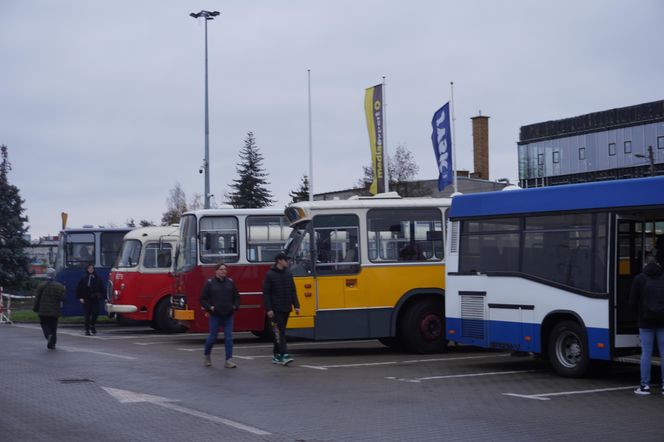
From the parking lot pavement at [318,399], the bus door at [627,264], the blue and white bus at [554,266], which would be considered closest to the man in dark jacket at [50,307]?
the parking lot pavement at [318,399]

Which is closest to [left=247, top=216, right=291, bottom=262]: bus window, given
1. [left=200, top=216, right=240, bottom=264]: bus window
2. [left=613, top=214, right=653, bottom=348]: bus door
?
[left=200, top=216, right=240, bottom=264]: bus window

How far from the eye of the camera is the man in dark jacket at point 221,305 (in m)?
16.0

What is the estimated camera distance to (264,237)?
22.2m

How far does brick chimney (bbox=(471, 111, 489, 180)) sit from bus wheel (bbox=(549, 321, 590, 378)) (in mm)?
45609

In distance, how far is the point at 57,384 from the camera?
1351cm

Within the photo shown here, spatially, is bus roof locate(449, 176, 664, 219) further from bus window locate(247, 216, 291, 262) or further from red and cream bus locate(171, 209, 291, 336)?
bus window locate(247, 216, 291, 262)

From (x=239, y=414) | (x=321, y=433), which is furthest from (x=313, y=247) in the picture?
(x=321, y=433)

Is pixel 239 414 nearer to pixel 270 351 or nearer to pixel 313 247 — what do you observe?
pixel 313 247

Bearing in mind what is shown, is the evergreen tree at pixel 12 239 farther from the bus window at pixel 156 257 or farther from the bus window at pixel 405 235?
the bus window at pixel 405 235

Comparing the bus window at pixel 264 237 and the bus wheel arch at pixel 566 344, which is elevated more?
the bus window at pixel 264 237

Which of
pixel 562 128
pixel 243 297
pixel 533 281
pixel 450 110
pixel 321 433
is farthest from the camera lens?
pixel 562 128

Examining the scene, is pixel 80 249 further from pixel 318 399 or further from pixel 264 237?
pixel 318 399

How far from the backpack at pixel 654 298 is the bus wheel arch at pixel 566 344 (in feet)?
4.80

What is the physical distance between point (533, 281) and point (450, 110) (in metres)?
14.5
